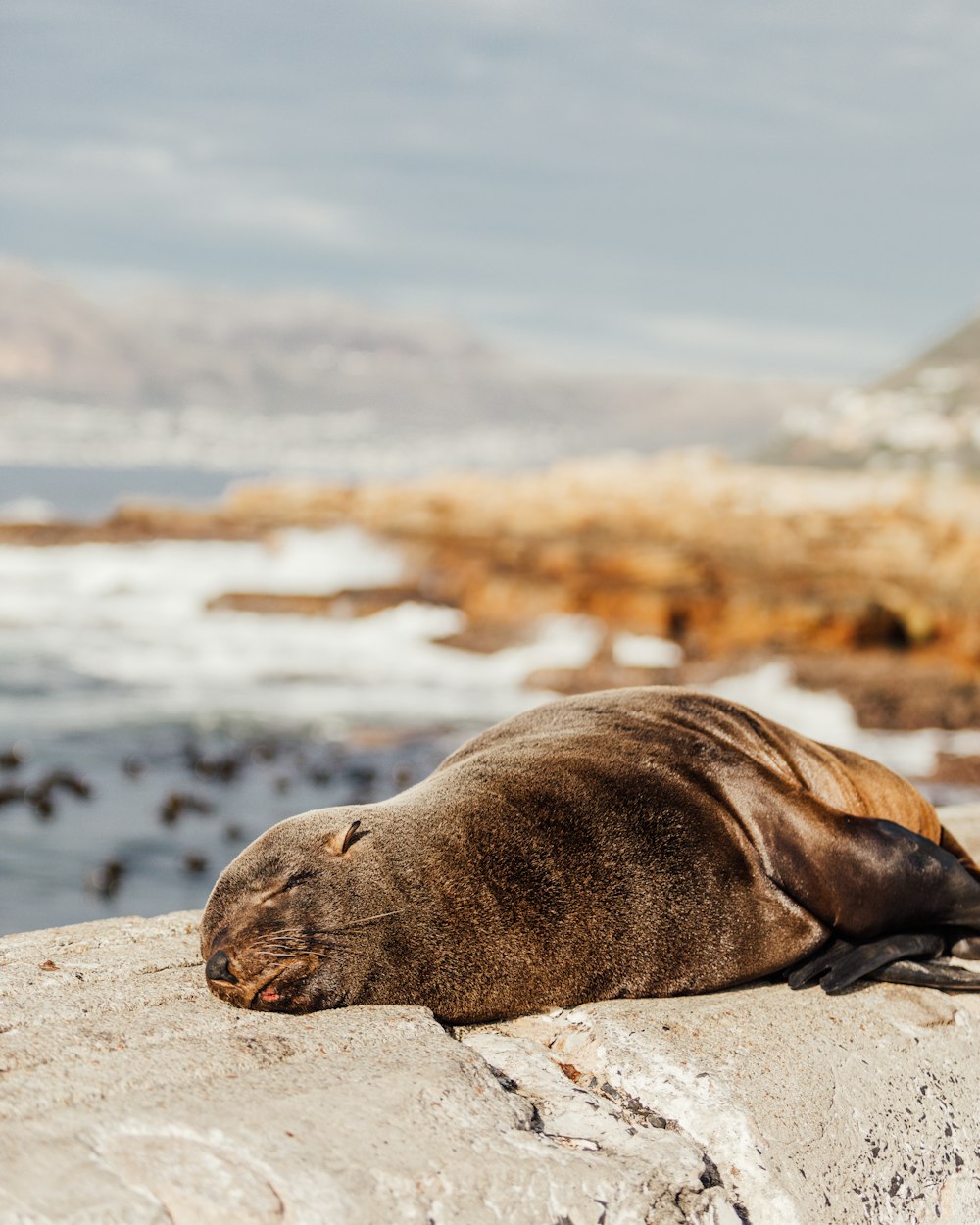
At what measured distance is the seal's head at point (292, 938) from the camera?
3.64 m

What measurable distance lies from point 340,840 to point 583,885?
70 cm

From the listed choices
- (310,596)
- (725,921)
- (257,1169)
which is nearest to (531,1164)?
(257,1169)

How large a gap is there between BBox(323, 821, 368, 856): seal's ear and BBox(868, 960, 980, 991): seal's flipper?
5.54ft

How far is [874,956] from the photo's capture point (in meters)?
4.26

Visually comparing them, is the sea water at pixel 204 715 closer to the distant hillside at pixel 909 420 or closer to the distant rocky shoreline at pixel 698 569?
the distant rocky shoreline at pixel 698 569

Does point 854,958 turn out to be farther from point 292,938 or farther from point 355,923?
point 292,938

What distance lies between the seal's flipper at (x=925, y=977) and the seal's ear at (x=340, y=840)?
1.69m

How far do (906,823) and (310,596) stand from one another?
941 inches

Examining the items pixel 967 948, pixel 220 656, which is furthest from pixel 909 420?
pixel 967 948

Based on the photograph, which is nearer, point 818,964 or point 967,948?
point 818,964

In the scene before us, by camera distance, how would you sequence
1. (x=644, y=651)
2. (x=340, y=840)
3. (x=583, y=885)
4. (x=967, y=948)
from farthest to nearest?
(x=644, y=651) → (x=967, y=948) → (x=583, y=885) → (x=340, y=840)

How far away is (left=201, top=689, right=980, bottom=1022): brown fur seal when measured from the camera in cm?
370

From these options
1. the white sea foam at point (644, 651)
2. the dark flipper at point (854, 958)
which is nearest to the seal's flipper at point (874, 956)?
the dark flipper at point (854, 958)

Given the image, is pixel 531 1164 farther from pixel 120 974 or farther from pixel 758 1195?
pixel 120 974
